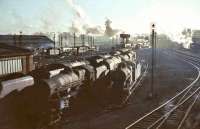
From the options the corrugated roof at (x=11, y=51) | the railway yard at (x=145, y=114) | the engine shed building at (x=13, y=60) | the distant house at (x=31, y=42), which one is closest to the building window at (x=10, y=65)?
the engine shed building at (x=13, y=60)

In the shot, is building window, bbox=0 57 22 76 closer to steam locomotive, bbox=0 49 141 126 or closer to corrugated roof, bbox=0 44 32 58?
corrugated roof, bbox=0 44 32 58

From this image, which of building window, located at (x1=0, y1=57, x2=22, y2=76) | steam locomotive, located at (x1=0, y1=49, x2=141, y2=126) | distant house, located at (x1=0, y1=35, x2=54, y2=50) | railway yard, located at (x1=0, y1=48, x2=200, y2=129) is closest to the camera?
steam locomotive, located at (x1=0, y1=49, x2=141, y2=126)

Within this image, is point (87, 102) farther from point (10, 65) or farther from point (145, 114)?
point (10, 65)

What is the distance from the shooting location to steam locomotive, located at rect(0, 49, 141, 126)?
55.6 feet

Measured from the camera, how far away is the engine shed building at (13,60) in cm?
2806

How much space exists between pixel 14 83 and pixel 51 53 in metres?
43.0

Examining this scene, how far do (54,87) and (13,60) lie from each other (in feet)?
43.0

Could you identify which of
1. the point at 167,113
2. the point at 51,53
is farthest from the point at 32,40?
the point at 167,113

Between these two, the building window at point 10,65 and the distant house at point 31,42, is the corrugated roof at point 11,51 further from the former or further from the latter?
the distant house at point 31,42

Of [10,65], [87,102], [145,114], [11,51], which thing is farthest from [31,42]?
[145,114]

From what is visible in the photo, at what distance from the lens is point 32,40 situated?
221 ft

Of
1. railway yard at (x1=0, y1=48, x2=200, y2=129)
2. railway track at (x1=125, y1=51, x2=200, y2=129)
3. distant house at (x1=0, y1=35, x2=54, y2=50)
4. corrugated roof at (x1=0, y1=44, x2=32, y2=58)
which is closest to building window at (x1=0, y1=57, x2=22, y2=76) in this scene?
corrugated roof at (x1=0, y1=44, x2=32, y2=58)

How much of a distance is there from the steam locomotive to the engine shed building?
6854 millimetres

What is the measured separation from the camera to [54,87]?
61.2ft
